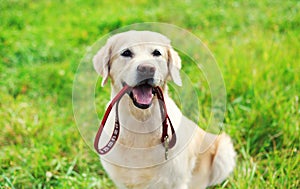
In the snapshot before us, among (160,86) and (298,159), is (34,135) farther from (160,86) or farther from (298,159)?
(298,159)

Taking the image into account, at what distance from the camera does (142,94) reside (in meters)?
2.06

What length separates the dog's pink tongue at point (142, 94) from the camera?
2051mm

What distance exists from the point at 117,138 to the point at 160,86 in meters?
0.42

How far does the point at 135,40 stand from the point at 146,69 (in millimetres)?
217

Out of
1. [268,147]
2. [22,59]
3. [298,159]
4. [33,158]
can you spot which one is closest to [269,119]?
[268,147]

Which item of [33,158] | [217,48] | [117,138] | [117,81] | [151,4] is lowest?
[33,158]

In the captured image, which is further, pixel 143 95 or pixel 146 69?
pixel 143 95

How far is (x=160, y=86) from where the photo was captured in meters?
2.13

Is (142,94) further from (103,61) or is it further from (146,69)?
(103,61)

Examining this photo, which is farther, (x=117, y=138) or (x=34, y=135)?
(x=34, y=135)

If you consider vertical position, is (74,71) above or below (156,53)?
above

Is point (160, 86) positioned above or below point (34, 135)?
above

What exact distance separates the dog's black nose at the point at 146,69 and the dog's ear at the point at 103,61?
301 millimetres

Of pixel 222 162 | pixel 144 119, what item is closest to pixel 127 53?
pixel 144 119
